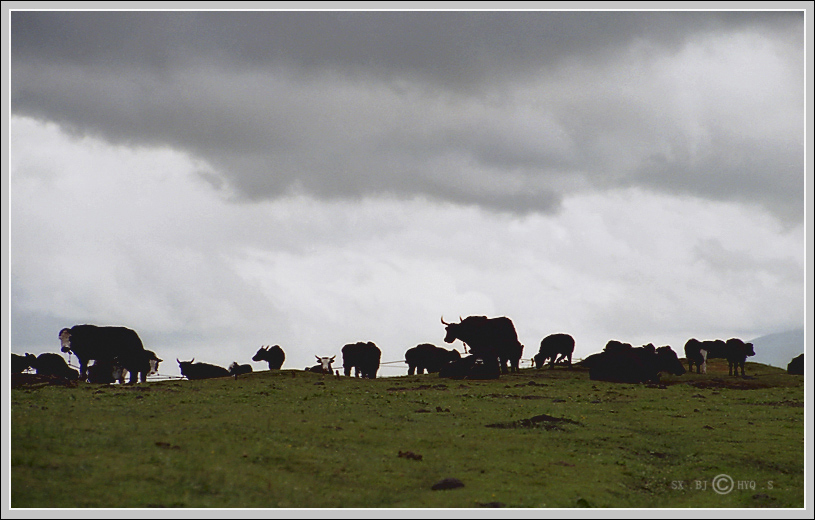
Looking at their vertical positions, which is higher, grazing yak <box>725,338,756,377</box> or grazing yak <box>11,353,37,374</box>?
grazing yak <box>725,338,756,377</box>

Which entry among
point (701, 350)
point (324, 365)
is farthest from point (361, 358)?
point (701, 350)

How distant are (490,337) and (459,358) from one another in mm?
3913

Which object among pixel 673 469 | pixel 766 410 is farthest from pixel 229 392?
pixel 766 410

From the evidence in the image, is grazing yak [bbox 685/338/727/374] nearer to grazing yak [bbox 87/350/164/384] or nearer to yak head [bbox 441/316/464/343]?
yak head [bbox 441/316/464/343]

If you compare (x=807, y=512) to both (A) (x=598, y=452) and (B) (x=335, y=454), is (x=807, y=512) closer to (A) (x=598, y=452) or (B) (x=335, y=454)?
(A) (x=598, y=452)

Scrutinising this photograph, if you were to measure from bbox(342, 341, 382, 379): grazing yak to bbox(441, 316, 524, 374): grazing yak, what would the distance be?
6221 mm

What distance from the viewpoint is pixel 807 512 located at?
17.8 meters

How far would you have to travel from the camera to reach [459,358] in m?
52.5

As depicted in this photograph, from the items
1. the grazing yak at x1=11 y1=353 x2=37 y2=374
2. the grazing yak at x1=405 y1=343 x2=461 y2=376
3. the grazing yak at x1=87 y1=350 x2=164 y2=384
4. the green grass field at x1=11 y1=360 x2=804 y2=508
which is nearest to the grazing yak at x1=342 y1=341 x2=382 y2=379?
the grazing yak at x1=405 y1=343 x2=461 y2=376

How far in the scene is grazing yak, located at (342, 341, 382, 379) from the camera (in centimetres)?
5553

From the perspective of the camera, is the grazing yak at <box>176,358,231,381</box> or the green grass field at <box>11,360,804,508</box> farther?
the grazing yak at <box>176,358,231,381</box>

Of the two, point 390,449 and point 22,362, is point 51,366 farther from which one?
point 390,449

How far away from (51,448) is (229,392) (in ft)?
53.3

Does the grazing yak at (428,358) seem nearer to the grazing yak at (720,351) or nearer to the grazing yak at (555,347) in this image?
the grazing yak at (555,347)
